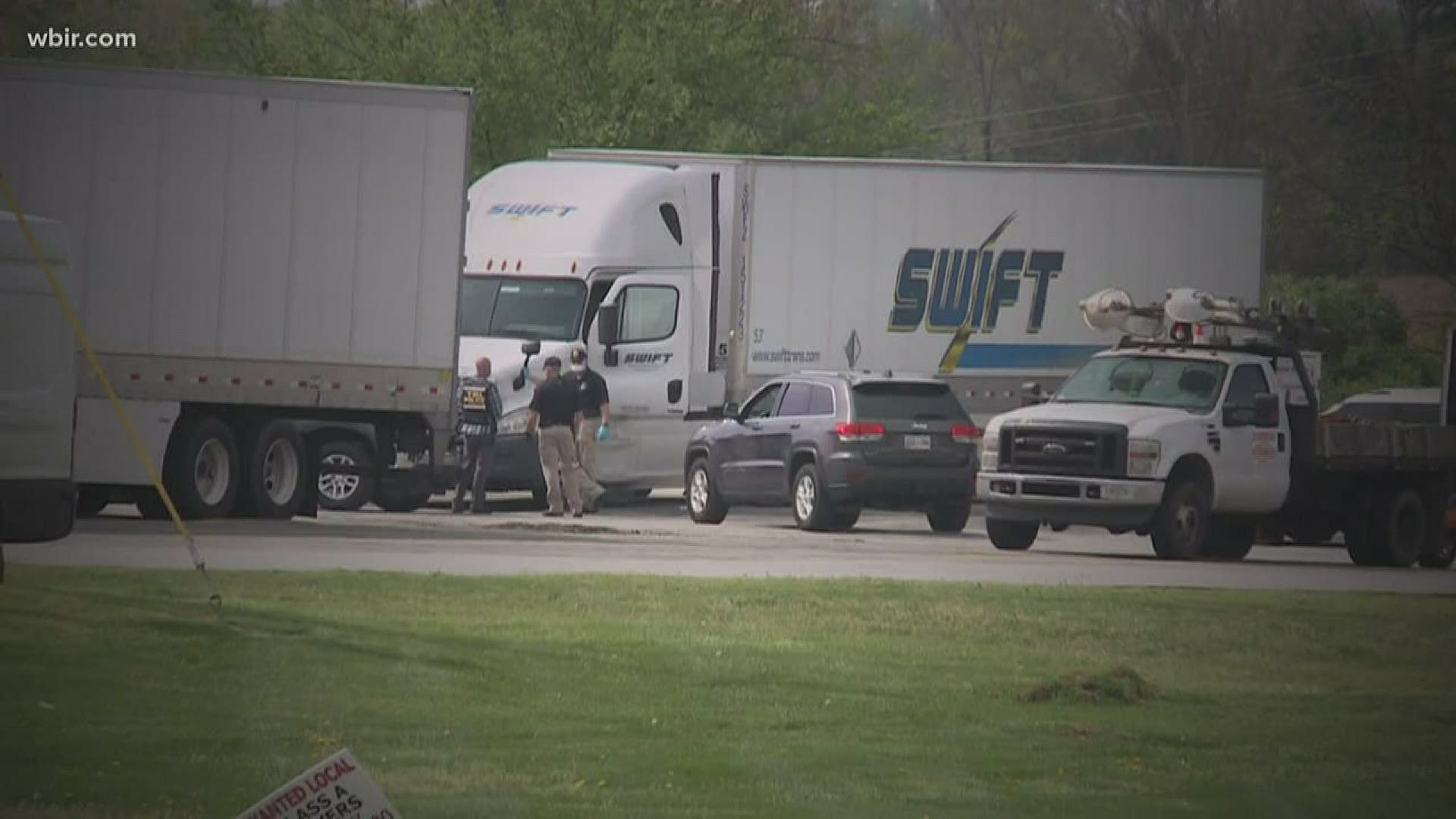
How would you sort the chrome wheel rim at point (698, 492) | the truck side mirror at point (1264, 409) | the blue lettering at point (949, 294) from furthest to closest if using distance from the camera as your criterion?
the blue lettering at point (949, 294) → the chrome wheel rim at point (698, 492) → the truck side mirror at point (1264, 409)

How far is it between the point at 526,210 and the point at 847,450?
678 centimetres

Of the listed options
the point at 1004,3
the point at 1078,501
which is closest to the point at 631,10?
the point at 1078,501

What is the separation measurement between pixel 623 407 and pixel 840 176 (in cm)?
481

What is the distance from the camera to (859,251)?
34375mm

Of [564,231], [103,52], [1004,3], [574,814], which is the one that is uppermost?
[1004,3]

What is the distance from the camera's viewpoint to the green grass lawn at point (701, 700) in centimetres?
1150

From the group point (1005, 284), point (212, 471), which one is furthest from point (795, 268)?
point (212, 471)

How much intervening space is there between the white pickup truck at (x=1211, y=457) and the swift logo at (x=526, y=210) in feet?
26.8

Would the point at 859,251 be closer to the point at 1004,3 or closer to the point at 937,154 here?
the point at 937,154

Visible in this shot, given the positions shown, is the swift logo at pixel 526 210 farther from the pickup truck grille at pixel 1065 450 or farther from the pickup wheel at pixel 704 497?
the pickup truck grille at pixel 1065 450

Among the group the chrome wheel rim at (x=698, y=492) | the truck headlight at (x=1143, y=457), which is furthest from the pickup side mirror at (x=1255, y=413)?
the chrome wheel rim at (x=698, y=492)

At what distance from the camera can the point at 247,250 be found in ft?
82.8

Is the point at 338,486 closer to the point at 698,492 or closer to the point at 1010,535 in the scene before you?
the point at 698,492

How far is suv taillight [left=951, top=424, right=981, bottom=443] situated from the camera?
→ 27984 mm
